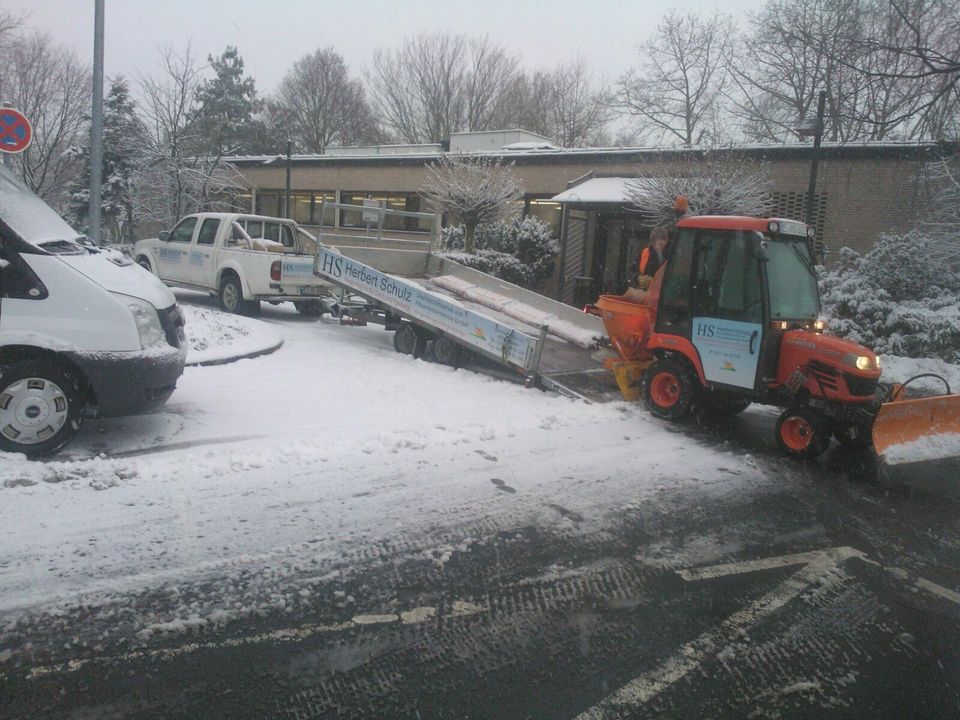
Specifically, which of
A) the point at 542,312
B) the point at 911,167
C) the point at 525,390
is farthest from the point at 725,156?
the point at 525,390

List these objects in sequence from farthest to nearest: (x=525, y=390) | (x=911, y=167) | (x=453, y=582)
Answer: (x=911, y=167) < (x=525, y=390) < (x=453, y=582)

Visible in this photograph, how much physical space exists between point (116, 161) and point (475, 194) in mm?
13038

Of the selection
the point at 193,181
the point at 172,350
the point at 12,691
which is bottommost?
the point at 12,691

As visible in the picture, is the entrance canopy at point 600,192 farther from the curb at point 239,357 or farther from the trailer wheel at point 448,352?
the curb at point 239,357

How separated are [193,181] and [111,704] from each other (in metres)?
21.8

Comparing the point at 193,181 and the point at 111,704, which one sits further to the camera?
the point at 193,181

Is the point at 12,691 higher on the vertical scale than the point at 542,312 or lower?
lower

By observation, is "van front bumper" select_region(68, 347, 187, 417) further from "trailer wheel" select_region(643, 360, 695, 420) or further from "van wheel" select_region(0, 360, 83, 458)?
"trailer wheel" select_region(643, 360, 695, 420)

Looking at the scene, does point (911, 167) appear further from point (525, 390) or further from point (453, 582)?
point (453, 582)

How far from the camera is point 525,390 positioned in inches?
364

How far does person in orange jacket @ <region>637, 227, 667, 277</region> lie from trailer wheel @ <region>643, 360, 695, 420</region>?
1.37 m

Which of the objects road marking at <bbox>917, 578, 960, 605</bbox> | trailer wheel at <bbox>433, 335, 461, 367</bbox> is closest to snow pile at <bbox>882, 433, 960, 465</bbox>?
road marking at <bbox>917, 578, 960, 605</bbox>

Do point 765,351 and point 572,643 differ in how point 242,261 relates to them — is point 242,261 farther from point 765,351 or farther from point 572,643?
point 572,643

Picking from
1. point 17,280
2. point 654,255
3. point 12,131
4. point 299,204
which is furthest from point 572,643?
point 299,204
